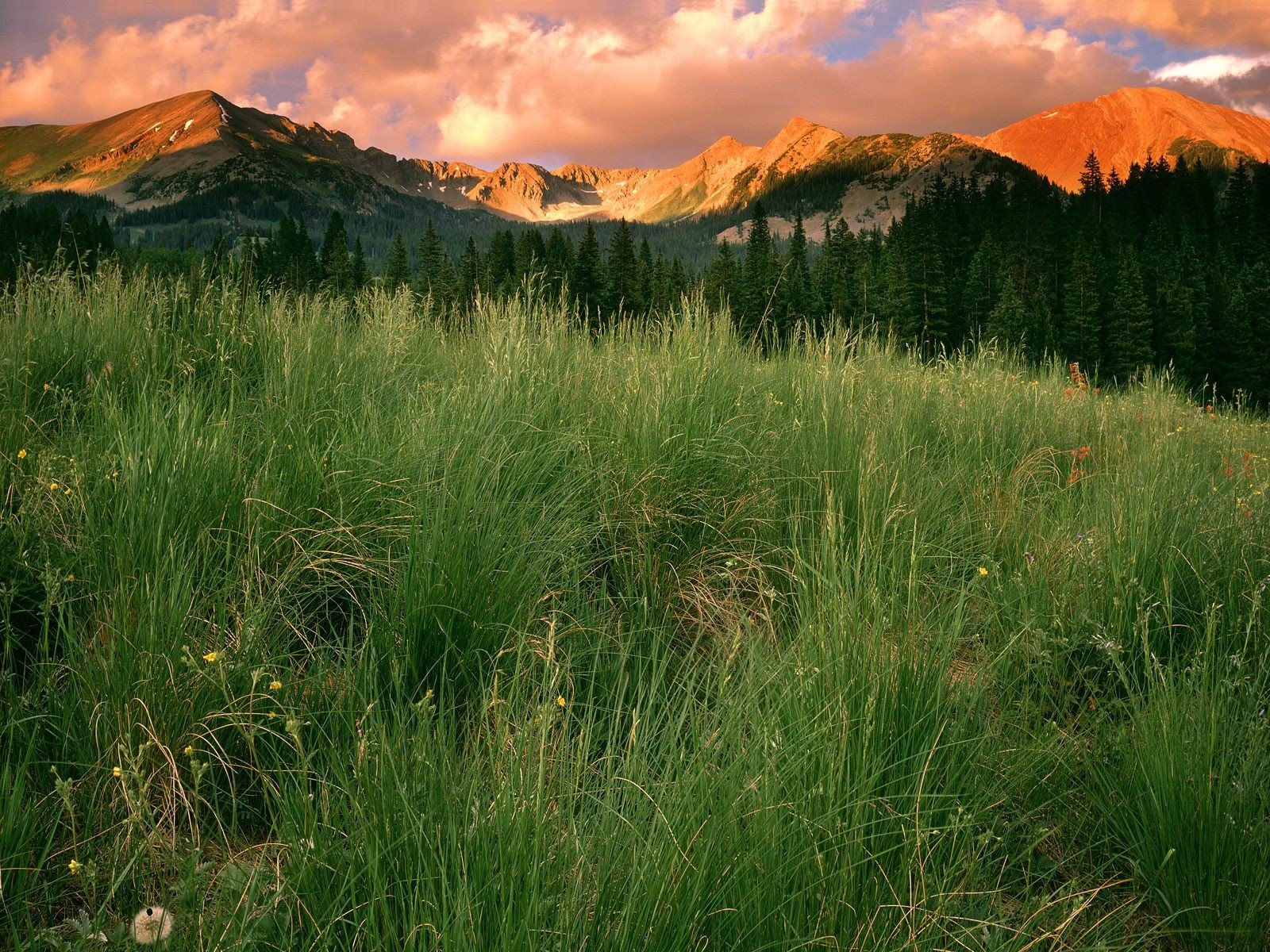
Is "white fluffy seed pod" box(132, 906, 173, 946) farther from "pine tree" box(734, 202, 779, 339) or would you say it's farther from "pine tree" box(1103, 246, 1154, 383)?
"pine tree" box(1103, 246, 1154, 383)

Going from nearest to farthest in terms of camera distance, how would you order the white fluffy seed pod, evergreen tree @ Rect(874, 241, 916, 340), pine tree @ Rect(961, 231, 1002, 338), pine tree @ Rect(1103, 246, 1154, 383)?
the white fluffy seed pod < pine tree @ Rect(1103, 246, 1154, 383) < evergreen tree @ Rect(874, 241, 916, 340) < pine tree @ Rect(961, 231, 1002, 338)

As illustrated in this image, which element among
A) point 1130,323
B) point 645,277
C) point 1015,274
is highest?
point 1015,274

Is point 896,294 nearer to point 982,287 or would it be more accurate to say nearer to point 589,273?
point 982,287

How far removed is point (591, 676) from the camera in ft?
7.89

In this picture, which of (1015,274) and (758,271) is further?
(1015,274)

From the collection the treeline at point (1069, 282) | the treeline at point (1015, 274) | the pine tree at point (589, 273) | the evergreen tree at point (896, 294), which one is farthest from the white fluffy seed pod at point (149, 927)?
the evergreen tree at point (896, 294)

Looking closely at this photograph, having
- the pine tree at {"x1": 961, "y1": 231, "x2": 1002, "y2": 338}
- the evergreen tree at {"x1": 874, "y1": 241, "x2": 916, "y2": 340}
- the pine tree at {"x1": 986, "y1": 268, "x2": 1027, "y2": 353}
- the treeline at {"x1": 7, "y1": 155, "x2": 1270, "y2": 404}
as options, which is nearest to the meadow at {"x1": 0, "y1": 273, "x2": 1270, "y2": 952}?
the treeline at {"x1": 7, "y1": 155, "x2": 1270, "y2": 404}

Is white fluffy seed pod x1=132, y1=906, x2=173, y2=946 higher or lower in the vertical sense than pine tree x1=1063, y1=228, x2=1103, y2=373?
lower

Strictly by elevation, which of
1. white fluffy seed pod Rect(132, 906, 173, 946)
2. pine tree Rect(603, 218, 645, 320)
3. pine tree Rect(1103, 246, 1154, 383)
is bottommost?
white fluffy seed pod Rect(132, 906, 173, 946)

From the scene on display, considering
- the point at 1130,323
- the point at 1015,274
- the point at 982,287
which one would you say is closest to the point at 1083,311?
the point at 1130,323

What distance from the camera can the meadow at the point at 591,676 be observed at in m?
1.48

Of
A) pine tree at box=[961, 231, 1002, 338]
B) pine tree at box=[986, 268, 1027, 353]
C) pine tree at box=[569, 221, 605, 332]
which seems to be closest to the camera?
pine tree at box=[986, 268, 1027, 353]

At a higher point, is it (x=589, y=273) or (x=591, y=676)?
(x=589, y=273)

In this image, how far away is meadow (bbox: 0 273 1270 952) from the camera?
1479 millimetres
